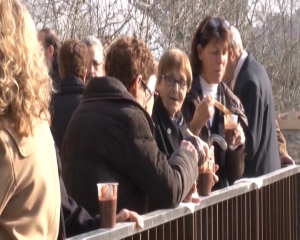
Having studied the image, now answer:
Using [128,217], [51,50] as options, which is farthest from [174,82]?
[51,50]

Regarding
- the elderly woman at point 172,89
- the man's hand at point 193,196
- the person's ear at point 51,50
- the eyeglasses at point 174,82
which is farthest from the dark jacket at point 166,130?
the person's ear at point 51,50

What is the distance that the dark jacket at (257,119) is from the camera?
20.0 feet

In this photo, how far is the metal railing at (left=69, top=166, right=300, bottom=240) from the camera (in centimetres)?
387

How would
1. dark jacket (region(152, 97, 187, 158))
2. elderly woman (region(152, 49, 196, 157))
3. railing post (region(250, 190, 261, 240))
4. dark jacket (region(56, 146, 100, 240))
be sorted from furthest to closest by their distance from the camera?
1. railing post (region(250, 190, 261, 240))
2. elderly woman (region(152, 49, 196, 157))
3. dark jacket (region(152, 97, 187, 158))
4. dark jacket (region(56, 146, 100, 240))

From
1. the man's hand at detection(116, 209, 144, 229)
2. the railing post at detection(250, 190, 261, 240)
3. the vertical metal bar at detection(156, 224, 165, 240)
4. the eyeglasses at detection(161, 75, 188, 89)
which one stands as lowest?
the railing post at detection(250, 190, 261, 240)

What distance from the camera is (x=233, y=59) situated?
253 inches

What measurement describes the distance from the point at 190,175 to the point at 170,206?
0.65 feet

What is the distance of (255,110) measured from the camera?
6117 millimetres

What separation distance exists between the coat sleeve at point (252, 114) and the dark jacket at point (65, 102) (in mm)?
1197

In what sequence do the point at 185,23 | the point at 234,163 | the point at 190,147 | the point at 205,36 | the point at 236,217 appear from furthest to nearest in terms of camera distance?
1. the point at 185,23
2. the point at 205,36
3. the point at 234,163
4. the point at 236,217
5. the point at 190,147

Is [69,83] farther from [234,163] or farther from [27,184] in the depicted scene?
Result: [27,184]

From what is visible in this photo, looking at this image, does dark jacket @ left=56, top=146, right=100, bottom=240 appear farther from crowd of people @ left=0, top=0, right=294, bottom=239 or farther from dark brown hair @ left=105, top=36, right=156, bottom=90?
dark brown hair @ left=105, top=36, right=156, bottom=90

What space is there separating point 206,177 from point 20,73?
214 centimetres

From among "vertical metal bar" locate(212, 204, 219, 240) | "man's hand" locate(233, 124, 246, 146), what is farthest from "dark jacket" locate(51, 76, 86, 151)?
"vertical metal bar" locate(212, 204, 219, 240)
